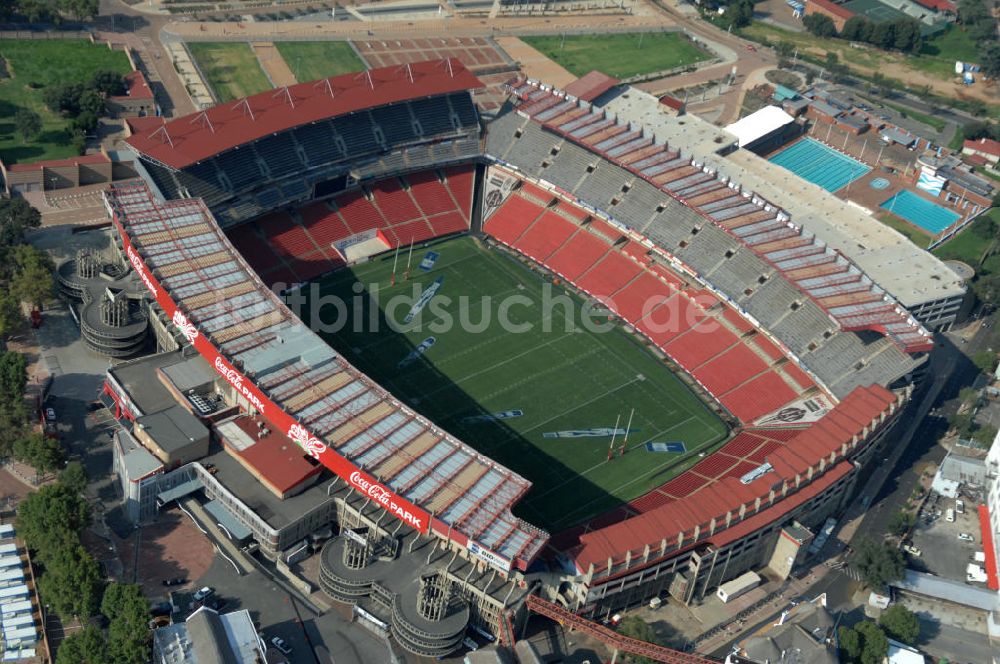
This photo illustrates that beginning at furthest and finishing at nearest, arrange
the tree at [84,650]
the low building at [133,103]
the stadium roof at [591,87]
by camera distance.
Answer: the low building at [133,103], the stadium roof at [591,87], the tree at [84,650]

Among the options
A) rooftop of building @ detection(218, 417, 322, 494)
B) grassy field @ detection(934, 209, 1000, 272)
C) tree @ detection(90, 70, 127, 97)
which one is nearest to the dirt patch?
rooftop of building @ detection(218, 417, 322, 494)

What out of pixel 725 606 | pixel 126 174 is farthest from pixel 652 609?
pixel 126 174

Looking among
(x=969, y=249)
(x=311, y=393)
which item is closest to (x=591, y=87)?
(x=969, y=249)

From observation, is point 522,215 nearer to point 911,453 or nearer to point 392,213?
point 392,213

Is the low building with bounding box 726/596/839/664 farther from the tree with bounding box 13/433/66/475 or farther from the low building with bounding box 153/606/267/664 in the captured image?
the tree with bounding box 13/433/66/475

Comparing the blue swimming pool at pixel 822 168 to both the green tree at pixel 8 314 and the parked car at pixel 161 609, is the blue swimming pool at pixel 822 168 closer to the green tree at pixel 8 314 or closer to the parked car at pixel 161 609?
the green tree at pixel 8 314

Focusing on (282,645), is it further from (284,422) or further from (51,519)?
(51,519)

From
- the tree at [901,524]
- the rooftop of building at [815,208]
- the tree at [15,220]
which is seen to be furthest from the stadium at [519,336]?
the tree at [15,220]
